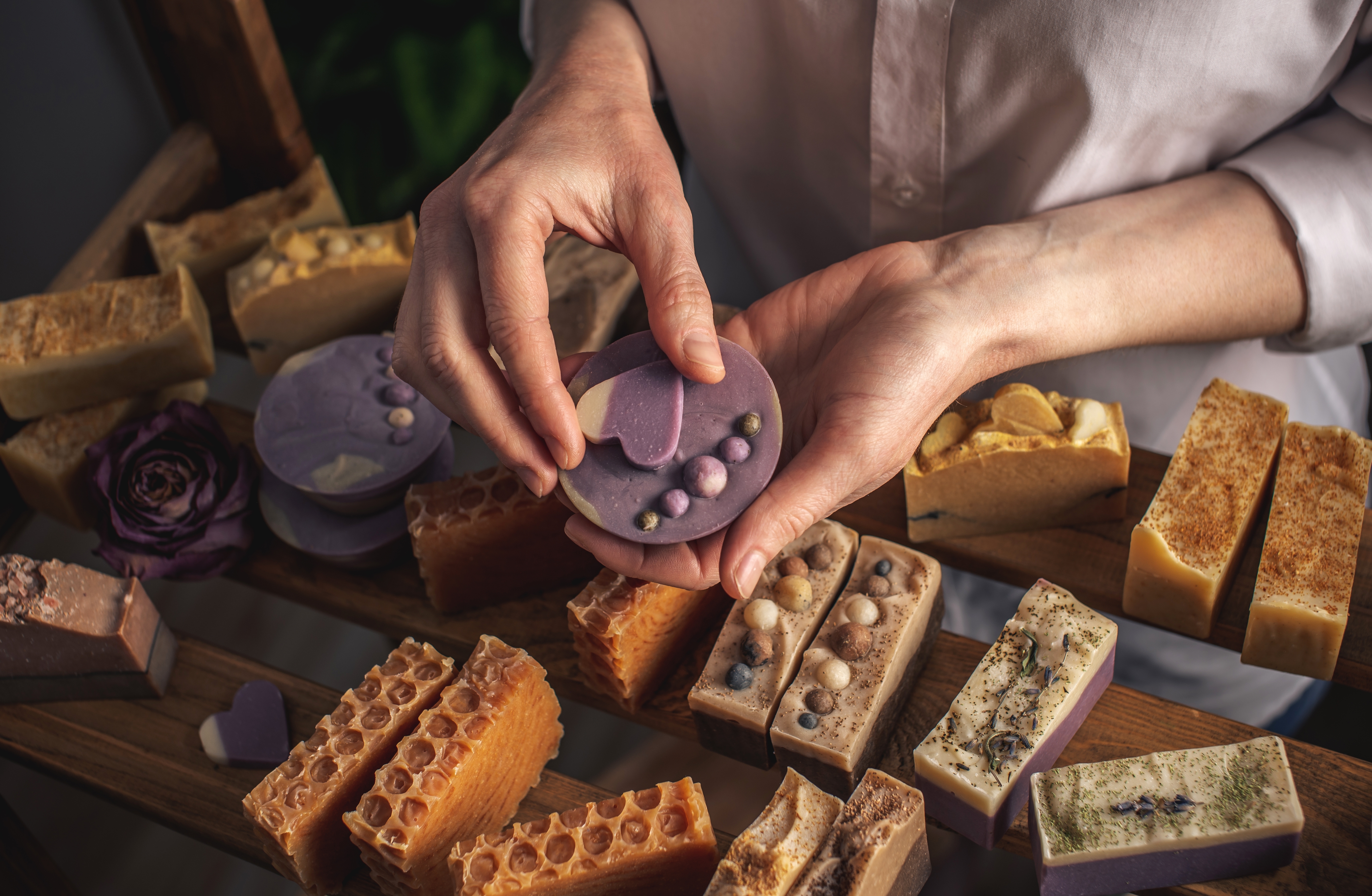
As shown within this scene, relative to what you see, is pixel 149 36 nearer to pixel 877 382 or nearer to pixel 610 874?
pixel 877 382

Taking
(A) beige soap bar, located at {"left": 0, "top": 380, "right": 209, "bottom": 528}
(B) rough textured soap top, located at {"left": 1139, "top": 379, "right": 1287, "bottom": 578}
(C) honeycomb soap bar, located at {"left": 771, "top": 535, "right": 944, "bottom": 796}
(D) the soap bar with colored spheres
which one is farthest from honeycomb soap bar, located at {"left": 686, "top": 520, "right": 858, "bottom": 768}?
(A) beige soap bar, located at {"left": 0, "top": 380, "right": 209, "bottom": 528}

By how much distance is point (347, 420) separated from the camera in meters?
1.35

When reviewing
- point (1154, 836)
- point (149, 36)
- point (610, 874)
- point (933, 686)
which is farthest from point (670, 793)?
point (149, 36)

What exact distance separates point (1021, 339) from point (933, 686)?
1.45ft

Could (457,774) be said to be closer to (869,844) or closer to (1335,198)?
(869,844)

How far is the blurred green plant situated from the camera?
264 cm

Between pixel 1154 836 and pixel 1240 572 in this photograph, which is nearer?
pixel 1154 836

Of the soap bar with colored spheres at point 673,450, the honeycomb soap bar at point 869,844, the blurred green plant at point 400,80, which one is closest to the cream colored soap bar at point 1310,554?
the honeycomb soap bar at point 869,844

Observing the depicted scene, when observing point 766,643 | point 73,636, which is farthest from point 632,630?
point 73,636

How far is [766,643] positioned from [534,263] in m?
0.50

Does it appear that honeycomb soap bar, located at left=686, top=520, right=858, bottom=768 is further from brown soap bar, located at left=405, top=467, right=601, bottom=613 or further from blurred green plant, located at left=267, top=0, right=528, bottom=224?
blurred green plant, located at left=267, top=0, right=528, bottom=224

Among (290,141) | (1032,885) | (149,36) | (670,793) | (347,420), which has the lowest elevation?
(1032,885)

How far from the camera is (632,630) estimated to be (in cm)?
112

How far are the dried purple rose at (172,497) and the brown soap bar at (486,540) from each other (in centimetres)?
27
